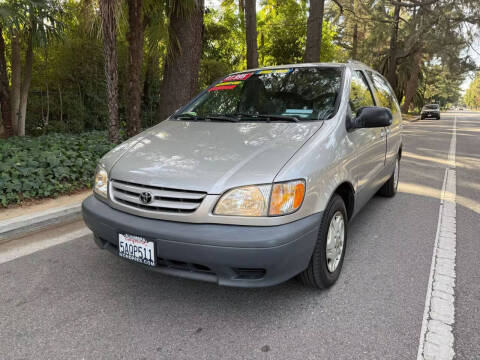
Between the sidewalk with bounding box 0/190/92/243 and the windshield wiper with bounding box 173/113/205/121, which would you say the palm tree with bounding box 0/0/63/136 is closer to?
the sidewalk with bounding box 0/190/92/243

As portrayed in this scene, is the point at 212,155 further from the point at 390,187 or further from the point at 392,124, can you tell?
the point at 390,187

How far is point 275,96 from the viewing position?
11.0 ft

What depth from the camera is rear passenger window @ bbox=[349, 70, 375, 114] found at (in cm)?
325

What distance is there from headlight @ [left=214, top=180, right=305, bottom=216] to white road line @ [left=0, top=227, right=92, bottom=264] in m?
2.15

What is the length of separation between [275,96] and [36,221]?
2756 mm

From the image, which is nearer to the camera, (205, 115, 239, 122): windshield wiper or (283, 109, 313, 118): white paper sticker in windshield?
(283, 109, 313, 118): white paper sticker in windshield

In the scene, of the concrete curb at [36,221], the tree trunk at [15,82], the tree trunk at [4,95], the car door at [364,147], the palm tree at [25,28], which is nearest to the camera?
the car door at [364,147]

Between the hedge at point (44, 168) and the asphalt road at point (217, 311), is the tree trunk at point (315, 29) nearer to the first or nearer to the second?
the hedge at point (44, 168)

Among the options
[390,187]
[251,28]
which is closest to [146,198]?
[390,187]

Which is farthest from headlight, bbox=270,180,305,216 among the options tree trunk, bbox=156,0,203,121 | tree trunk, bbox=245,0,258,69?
tree trunk, bbox=245,0,258,69

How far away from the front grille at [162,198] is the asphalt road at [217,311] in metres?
0.70

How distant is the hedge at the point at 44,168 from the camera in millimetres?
4301

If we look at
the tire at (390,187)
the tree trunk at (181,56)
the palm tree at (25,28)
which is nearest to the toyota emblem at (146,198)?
the tire at (390,187)

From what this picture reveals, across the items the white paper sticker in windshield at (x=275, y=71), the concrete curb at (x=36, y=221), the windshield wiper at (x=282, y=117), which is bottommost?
the concrete curb at (x=36, y=221)
